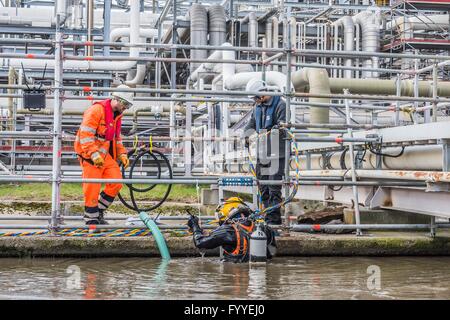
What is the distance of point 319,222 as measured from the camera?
30.7ft

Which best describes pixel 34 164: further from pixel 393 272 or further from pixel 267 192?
pixel 393 272

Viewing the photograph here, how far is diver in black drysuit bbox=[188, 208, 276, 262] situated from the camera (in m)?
7.62

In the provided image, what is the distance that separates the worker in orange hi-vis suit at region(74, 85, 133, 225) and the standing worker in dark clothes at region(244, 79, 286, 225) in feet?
5.21

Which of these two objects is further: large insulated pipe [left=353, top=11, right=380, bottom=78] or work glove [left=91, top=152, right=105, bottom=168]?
large insulated pipe [left=353, top=11, right=380, bottom=78]

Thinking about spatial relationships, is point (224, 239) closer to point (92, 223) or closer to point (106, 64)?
point (92, 223)

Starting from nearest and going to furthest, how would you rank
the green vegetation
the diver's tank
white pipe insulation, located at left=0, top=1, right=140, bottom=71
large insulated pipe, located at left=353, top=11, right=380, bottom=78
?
1. the diver's tank
2. the green vegetation
3. white pipe insulation, located at left=0, top=1, right=140, bottom=71
4. large insulated pipe, located at left=353, top=11, right=380, bottom=78

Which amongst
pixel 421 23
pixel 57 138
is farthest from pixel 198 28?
pixel 57 138

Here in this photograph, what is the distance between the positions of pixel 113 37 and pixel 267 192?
1593 cm

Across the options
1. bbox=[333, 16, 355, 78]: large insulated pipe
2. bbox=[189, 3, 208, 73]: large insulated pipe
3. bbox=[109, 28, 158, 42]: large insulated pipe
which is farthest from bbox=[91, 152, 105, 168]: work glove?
bbox=[109, 28, 158, 42]: large insulated pipe

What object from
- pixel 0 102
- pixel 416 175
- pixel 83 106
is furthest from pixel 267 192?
pixel 0 102

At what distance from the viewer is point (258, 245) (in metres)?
7.54

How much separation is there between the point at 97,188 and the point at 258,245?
6.85 ft

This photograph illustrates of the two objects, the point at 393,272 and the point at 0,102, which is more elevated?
the point at 0,102

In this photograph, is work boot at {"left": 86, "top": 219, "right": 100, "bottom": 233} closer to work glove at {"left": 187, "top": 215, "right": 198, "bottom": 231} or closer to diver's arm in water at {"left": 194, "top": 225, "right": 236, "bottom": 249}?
work glove at {"left": 187, "top": 215, "right": 198, "bottom": 231}
